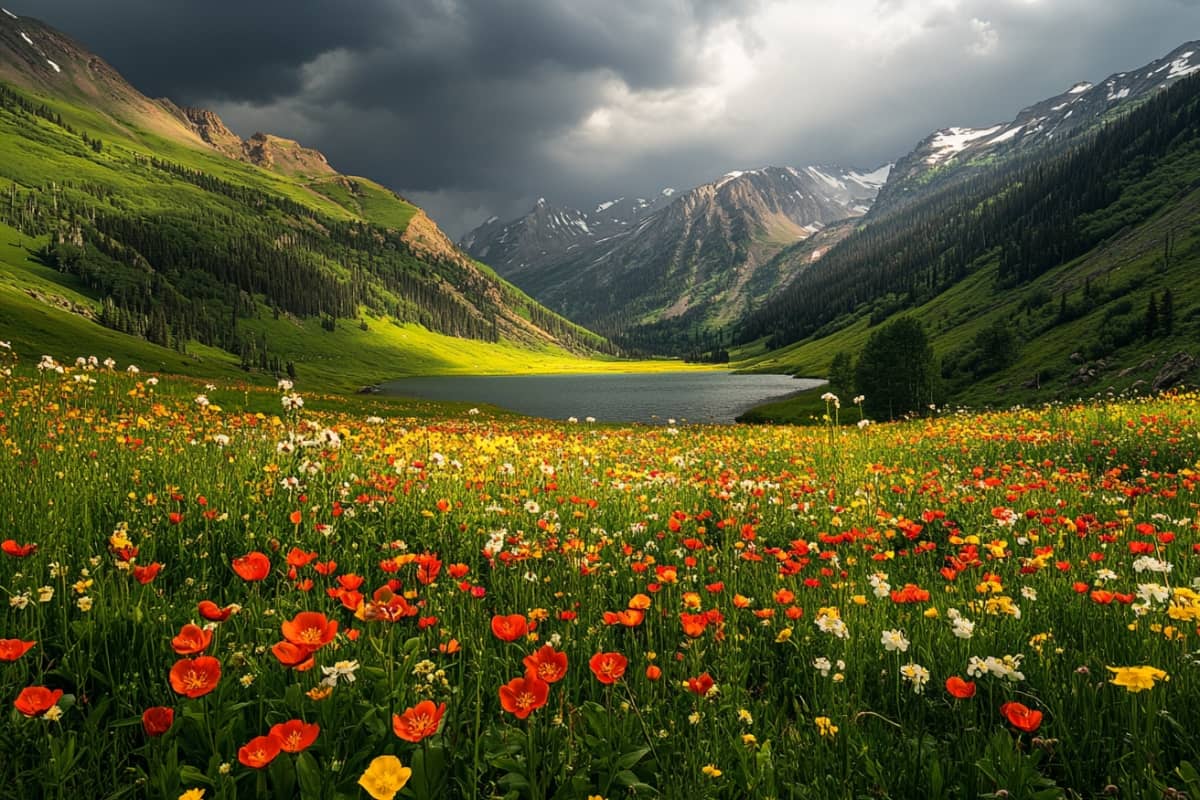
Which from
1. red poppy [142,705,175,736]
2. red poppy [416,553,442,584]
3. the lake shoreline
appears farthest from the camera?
the lake shoreline

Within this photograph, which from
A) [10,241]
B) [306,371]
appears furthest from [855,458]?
[10,241]

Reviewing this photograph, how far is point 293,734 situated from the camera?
179 cm

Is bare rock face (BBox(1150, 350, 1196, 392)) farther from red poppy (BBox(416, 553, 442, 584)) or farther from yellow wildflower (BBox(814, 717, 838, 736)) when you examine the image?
red poppy (BBox(416, 553, 442, 584))

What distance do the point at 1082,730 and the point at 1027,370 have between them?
121m

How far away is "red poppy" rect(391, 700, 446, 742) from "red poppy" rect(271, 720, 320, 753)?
0.25 meters

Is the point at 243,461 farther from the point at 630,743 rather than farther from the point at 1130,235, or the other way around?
the point at 1130,235

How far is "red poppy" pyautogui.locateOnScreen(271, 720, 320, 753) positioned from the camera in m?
1.67

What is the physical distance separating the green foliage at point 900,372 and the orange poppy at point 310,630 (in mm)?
82615

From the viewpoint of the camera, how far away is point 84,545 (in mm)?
4117

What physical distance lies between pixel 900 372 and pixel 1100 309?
238 ft

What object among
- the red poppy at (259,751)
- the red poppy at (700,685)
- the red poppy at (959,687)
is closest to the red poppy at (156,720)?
the red poppy at (259,751)

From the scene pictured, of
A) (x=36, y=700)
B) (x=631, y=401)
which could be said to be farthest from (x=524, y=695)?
(x=631, y=401)

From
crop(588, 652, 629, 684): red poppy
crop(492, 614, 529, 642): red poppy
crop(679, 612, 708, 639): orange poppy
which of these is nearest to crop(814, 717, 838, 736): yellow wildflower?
crop(679, 612, 708, 639): orange poppy

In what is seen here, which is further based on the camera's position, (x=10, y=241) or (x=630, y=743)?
(x=10, y=241)
